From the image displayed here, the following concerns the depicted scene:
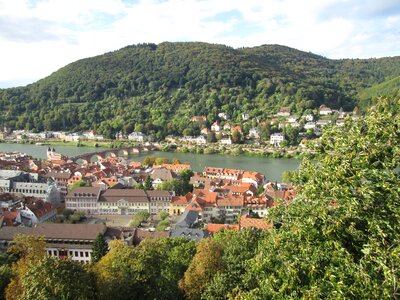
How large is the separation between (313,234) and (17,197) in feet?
64.7

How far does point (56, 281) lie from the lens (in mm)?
6891

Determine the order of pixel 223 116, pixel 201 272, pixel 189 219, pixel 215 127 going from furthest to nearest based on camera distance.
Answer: pixel 223 116, pixel 215 127, pixel 189 219, pixel 201 272

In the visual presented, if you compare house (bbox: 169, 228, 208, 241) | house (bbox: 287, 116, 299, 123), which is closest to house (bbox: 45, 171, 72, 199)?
house (bbox: 169, 228, 208, 241)

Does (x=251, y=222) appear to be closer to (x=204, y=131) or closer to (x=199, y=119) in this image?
(x=204, y=131)

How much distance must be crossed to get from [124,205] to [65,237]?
5.95 metres

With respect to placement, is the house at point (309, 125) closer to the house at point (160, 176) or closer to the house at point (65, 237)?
the house at point (160, 176)

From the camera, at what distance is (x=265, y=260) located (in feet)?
12.8

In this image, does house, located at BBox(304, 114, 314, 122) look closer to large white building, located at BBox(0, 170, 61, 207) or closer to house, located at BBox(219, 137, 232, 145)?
house, located at BBox(219, 137, 232, 145)

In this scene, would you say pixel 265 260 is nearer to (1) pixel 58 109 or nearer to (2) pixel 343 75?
(1) pixel 58 109

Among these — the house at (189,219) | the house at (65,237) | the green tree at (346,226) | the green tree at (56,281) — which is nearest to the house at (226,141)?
the house at (189,219)

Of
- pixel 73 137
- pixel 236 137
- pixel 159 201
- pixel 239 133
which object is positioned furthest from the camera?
pixel 73 137

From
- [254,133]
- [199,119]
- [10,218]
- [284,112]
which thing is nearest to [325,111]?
[284,112]

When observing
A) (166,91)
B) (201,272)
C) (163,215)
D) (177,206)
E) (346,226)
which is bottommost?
(163,215)

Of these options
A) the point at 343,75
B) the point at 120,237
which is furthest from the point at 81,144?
the point at 343,75
